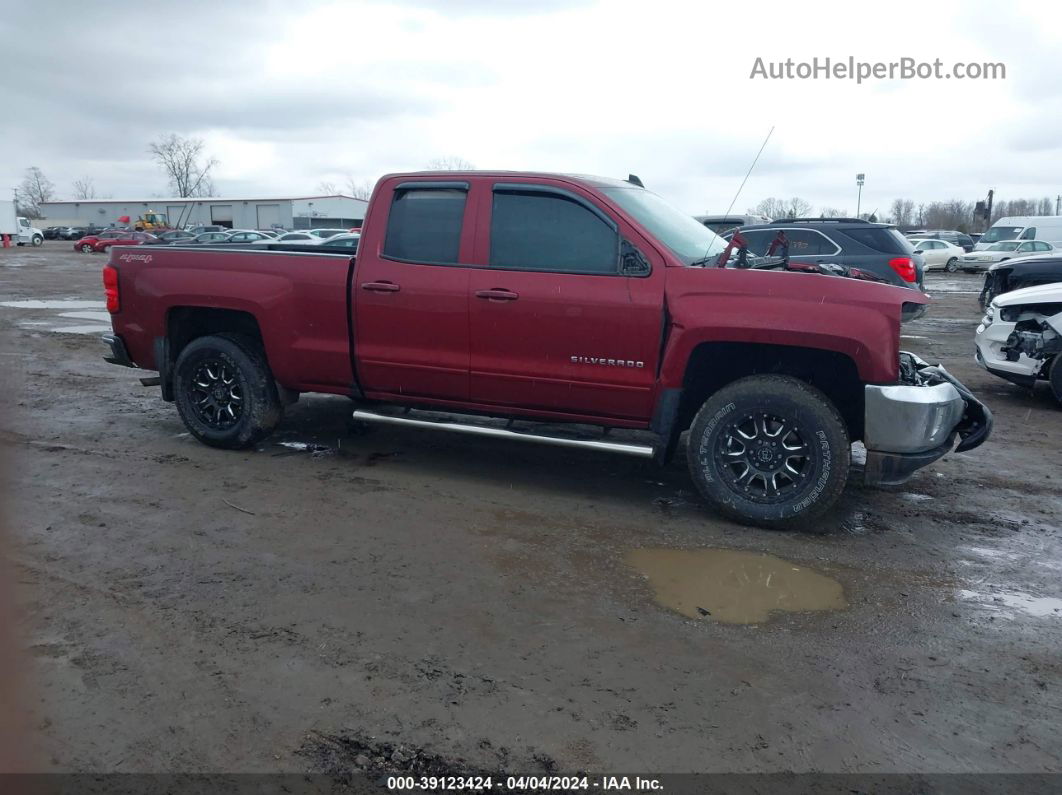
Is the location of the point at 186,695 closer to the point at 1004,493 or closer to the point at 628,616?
the point at 628,616

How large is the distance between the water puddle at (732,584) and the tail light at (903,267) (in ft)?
26.9

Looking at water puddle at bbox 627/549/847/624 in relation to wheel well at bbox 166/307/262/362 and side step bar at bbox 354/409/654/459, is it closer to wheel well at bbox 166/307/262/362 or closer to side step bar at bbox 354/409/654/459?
side step bar at bbox 354/409/654/459

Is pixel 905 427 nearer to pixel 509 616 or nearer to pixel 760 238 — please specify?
pixel 509 616

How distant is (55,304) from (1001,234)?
1321 inches

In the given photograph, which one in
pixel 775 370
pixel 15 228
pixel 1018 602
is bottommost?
pixel 1018 602

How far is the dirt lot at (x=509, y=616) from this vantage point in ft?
9.77

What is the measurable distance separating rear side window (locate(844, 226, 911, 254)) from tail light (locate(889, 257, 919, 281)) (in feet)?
0.55

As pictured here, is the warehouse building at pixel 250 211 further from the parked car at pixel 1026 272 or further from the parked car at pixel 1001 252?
the parked car at pixel 1026 272

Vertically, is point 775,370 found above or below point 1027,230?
below

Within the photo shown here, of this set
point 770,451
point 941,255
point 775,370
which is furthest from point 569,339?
point 941,255

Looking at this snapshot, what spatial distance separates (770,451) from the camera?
499 cm

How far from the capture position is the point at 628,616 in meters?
3.90

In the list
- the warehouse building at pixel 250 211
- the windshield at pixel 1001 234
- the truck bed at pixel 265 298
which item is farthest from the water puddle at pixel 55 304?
the warehouse building at pixel 250 211

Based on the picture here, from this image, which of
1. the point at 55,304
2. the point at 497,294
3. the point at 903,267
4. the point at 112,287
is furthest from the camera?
the point at 55,304
